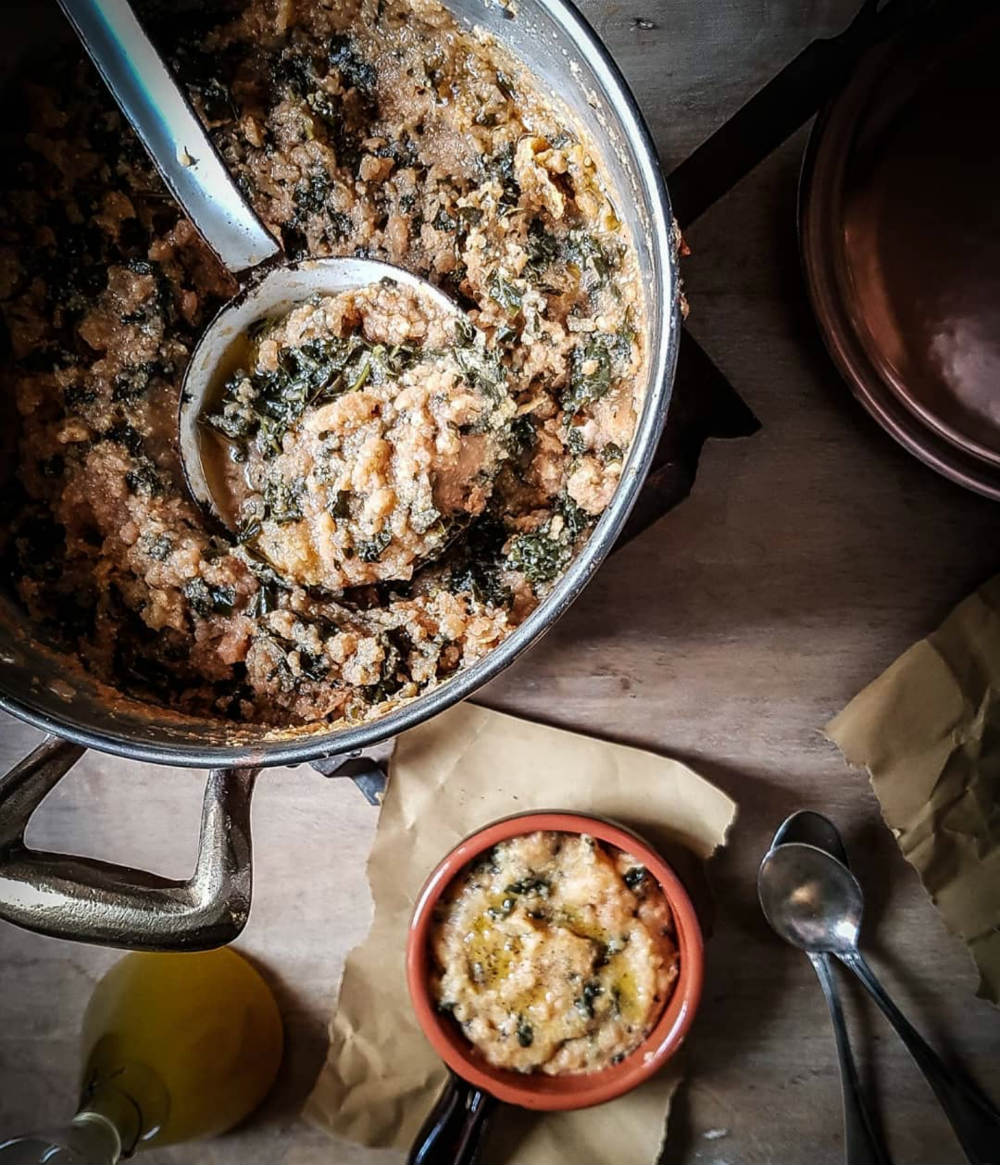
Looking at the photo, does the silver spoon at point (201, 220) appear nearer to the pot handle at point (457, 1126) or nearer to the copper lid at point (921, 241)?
the copper lid at point (921, 241)

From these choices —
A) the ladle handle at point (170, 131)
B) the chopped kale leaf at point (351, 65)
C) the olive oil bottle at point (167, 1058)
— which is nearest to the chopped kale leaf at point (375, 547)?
the ladle handle at point (170, 131)

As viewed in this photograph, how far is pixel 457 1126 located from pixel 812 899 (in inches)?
24.0

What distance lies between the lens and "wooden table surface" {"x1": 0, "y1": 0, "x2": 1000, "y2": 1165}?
1.51 metres

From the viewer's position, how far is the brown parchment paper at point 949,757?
4.93 feet

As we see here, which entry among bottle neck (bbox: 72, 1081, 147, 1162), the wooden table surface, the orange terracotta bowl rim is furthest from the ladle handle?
bottle neck (bbox: 72, 1081, 147, 1162)

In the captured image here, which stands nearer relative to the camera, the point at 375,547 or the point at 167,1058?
the point at 375,547

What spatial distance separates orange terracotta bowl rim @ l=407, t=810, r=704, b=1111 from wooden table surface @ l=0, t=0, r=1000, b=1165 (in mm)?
166

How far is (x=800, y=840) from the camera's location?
5.08 feet

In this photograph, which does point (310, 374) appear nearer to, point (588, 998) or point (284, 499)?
point (284, 499)

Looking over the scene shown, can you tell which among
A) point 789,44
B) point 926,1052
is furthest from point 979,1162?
point 789,44

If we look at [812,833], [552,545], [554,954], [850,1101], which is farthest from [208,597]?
[850,1101]

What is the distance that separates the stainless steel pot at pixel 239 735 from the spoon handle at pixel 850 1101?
2.77 feet

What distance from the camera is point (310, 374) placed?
1.34 m

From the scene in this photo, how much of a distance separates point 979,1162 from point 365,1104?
2.88ft
